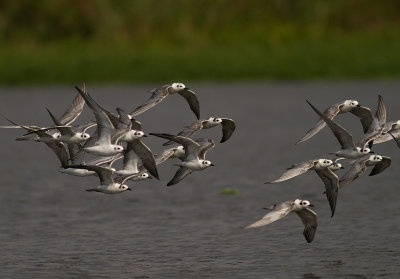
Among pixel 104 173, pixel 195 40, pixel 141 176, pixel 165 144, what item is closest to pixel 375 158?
pixel 165 144

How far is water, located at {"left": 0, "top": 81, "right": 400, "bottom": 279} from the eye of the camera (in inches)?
833

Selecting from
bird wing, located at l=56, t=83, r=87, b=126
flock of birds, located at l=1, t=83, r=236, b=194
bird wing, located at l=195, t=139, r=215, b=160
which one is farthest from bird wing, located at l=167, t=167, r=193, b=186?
bird wing, located at l=56, t=83, r=87, b=126

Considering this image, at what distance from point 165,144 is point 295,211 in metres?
2.54

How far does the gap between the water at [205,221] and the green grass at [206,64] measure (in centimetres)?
1593

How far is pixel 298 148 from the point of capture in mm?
39562

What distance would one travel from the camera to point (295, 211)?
70.1 feet

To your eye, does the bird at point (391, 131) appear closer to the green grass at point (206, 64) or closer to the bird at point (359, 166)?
the bird at point (359, 166)

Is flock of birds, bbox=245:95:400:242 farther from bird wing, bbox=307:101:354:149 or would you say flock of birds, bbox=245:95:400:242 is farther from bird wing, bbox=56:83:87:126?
bird wing, bbox=56:83:87:126

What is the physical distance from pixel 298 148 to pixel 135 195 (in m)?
9.89

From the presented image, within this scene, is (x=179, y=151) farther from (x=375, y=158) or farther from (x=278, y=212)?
(x=375, y=158)

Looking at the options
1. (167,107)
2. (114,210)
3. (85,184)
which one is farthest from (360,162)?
(167,107)

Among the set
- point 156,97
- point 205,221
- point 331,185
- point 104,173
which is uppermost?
point 156,97

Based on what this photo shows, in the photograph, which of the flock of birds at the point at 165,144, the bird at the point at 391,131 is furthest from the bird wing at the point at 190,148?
the bird at the point at 391,131

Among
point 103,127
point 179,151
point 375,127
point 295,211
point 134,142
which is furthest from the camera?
point 375,127
